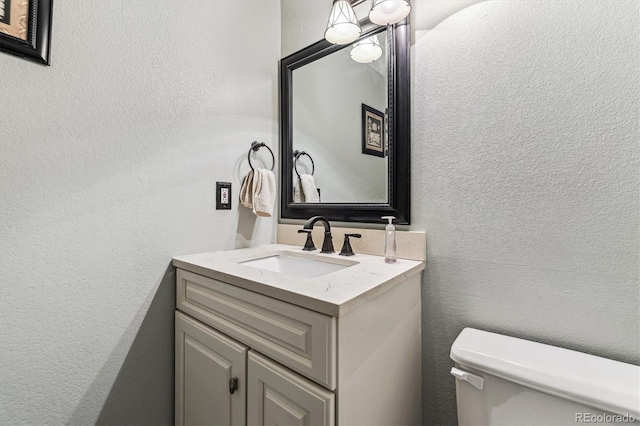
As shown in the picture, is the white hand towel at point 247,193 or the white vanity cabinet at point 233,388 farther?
the white hand towel at point 247,193

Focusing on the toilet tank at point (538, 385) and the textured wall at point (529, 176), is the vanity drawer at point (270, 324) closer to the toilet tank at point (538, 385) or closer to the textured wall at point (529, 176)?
the toilet tank at point (538, 385)

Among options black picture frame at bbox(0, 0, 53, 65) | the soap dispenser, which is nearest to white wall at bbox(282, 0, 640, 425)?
the soap dispenser

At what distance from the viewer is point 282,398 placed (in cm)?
72

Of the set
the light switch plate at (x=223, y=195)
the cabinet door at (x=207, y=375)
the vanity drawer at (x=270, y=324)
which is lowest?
the cabinet door at (x=207, y=375)

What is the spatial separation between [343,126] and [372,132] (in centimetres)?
17

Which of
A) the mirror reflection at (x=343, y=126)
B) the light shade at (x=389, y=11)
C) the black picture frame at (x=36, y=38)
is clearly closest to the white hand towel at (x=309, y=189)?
the mirror reflection at (x=343, y=126)

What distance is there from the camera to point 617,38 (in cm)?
74

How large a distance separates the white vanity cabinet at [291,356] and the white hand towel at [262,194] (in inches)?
15.3

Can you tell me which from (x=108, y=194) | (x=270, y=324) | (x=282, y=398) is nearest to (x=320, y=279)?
(x=270, y=324)

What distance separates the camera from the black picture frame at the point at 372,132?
44.6 inches

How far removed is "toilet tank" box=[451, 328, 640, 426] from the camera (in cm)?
60

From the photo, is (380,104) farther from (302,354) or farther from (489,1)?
(302,354)

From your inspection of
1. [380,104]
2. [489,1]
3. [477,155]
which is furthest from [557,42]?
[380,104]

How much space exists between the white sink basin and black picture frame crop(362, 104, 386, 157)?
0.48 metres
